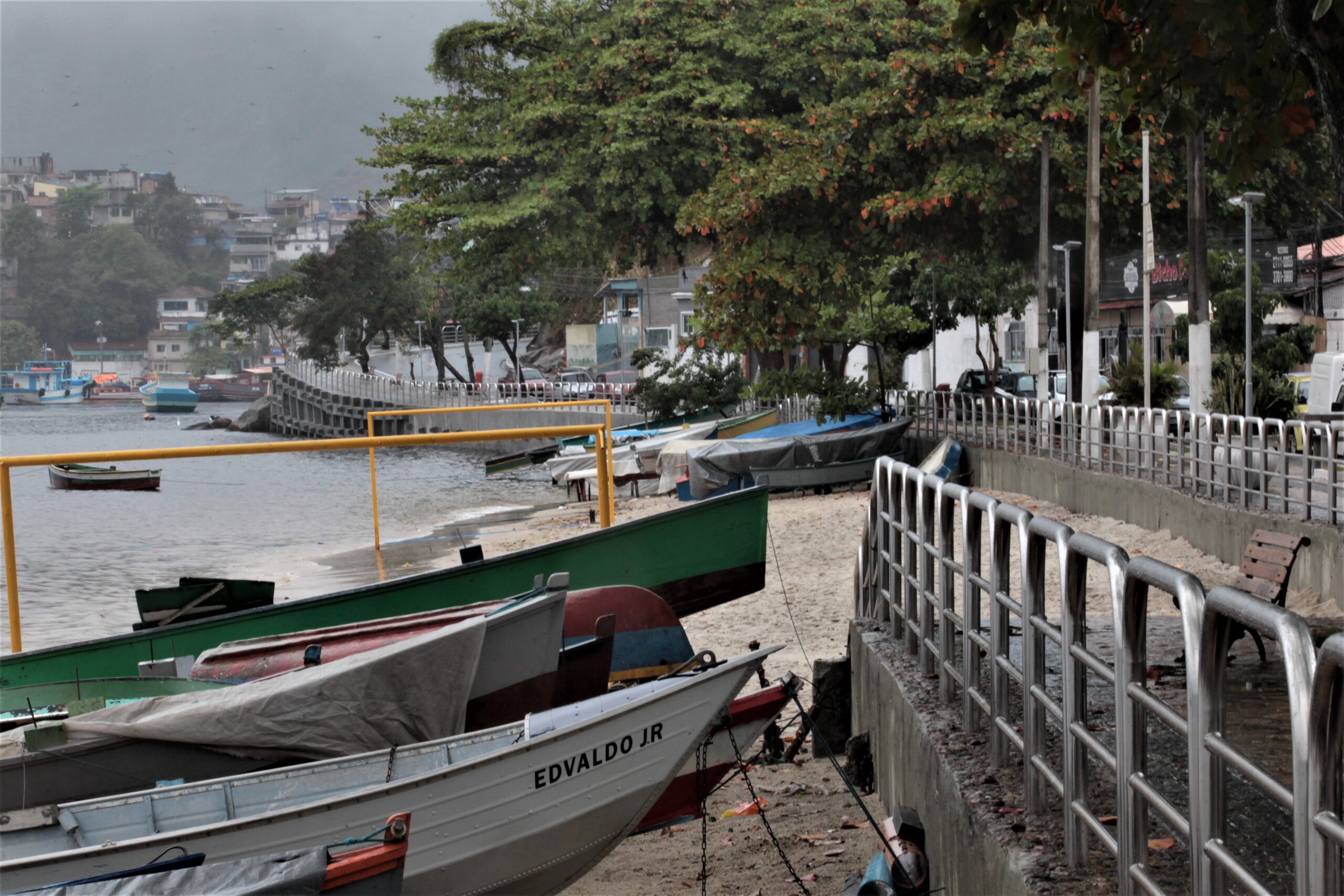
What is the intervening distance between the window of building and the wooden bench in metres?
43.6

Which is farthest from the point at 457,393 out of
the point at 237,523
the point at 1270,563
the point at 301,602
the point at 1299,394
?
the point at 1270,563

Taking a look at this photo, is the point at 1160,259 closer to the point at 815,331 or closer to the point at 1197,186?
the point at 815,331

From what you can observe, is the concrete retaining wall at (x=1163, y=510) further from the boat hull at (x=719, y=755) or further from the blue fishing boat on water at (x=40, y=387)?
the blue fishing boat on water at (x=40, y=387)

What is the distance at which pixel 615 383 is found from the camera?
66.1 meters

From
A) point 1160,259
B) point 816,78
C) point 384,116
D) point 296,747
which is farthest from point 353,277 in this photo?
point 296,747

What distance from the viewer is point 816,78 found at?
31609mm

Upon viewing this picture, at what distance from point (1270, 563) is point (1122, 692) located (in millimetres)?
5138

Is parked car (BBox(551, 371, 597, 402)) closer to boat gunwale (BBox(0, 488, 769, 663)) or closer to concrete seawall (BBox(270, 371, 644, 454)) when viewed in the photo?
concrete seawall (BBox(270, 371, 644, 454))

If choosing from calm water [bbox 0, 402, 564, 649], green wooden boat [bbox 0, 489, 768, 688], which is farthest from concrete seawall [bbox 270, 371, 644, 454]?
green wooden boat [bbox 0, 489, 768, 688]

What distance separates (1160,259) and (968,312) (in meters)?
4.83

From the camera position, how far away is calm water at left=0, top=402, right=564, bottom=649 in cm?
2034

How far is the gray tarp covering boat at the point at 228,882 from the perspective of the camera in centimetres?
432

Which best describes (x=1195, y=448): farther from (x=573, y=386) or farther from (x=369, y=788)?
(x=573, y=386)

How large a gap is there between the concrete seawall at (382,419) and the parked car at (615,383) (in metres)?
2.48
